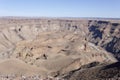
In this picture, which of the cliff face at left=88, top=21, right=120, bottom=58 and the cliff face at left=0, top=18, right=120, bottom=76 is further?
the cliff face at left=88, top=21, right=120, bottom=58

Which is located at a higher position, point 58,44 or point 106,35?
point 58,44

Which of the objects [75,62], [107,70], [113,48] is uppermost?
[107,70]

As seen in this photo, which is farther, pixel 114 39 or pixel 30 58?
pixel 114 39

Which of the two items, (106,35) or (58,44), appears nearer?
(58,44)

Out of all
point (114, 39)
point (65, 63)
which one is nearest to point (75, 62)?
point (65, 63)

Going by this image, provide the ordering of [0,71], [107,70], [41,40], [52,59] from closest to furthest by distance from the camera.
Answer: [107,70], [0,71], [52,59], [41,40]

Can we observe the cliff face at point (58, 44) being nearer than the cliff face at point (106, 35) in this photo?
Yes

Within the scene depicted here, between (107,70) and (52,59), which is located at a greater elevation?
(107,70)

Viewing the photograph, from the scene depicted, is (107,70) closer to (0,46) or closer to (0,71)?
(0,71)
